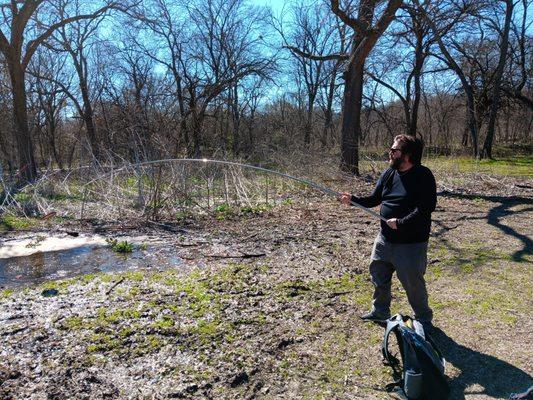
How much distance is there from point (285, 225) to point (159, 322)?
4.28 m

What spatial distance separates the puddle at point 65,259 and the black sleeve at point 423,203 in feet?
10.9

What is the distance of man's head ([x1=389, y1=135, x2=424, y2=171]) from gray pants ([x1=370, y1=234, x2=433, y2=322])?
67 centimetres

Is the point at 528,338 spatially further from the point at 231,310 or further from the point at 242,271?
the point at 242,271

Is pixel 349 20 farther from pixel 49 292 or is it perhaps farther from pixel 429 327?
pixel 49 292

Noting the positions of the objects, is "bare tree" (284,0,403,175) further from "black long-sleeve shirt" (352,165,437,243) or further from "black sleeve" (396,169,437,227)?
"black sleeve" (396,169,437,227)

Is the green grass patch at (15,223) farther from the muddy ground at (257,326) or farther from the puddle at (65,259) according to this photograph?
the muddy ground at (257,326)

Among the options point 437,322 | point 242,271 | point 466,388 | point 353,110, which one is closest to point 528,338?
point 437,322

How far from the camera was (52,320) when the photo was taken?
13.4 ft

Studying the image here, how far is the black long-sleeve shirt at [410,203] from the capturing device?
3.55m

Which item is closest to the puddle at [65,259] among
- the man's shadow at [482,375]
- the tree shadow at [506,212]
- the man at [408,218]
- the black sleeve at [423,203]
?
the man at [408,218]

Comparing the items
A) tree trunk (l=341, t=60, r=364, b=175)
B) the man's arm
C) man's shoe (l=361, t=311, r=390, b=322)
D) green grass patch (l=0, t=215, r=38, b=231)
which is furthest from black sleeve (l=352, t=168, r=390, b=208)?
tree trunk (l=341, t=60, r=364, b=175)

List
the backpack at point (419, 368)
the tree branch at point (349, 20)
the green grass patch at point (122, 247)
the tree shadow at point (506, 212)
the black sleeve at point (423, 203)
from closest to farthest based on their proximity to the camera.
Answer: the backpack at point (419, 368), the black sleeve at point (423, 203), the tree shadow at point (506, 212), the green grass patch at point (122, 247), the tree branch at point (349, 20)

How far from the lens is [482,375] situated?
325cm

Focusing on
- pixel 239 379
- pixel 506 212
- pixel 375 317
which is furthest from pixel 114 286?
pixel 506 212
